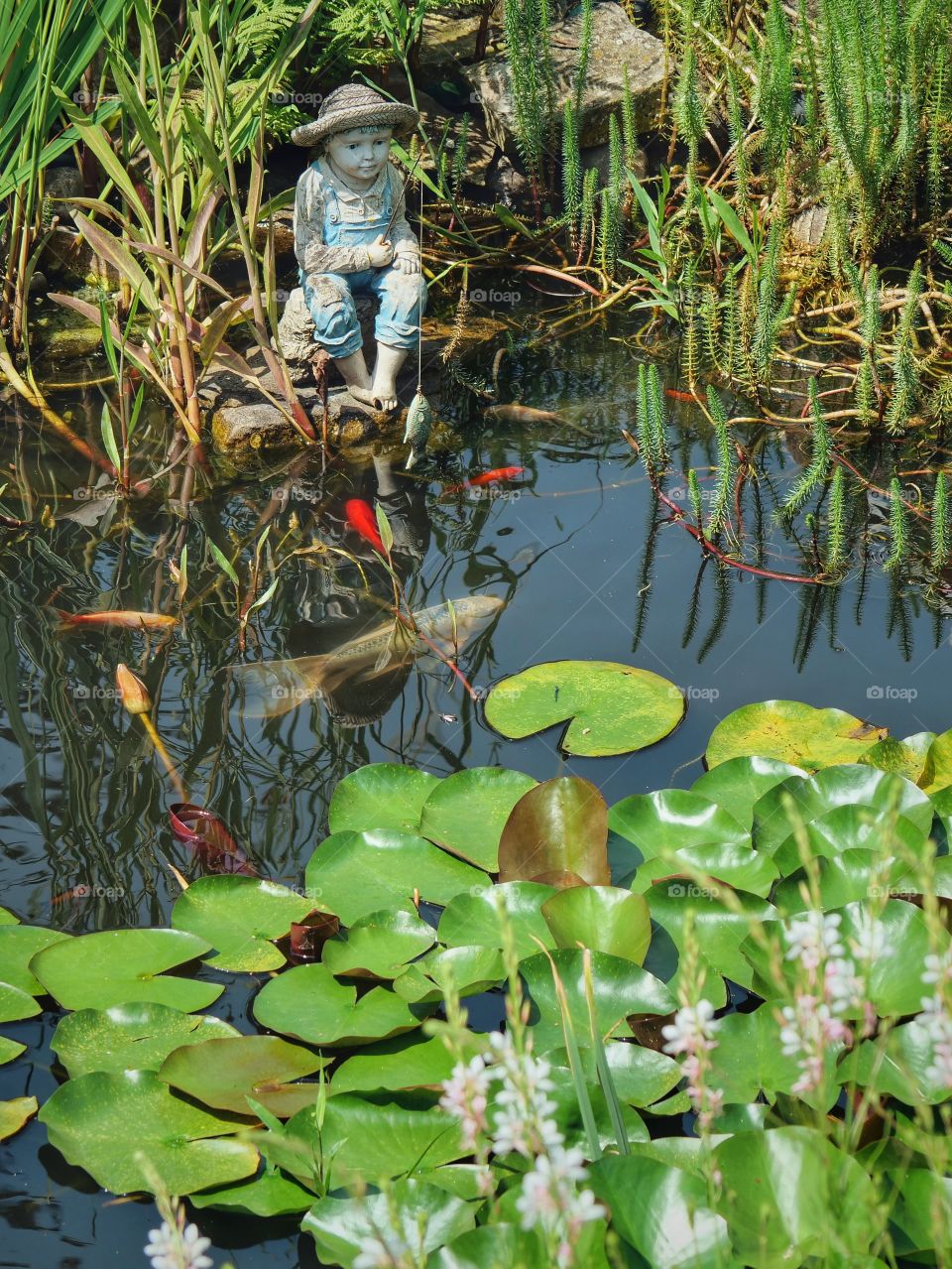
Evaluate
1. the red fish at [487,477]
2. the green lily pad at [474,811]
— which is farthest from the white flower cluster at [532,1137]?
the red fish at [487,477]

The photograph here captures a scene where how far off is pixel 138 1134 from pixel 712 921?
2.81 feet

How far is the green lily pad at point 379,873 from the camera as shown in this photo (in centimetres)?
192

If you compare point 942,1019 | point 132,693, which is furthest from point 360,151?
point 942,1019

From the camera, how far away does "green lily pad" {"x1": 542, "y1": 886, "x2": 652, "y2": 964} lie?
1.73m

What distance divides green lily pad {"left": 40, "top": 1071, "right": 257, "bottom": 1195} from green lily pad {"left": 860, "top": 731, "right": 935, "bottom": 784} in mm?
1229

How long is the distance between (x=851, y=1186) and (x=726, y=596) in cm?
167

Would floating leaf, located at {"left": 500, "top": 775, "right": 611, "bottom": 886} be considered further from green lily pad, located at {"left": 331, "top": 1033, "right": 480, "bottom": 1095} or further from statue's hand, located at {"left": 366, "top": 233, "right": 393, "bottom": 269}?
statue's hand, located at {"left": 366, "top": 233, "right": 393, "bottom": 269}

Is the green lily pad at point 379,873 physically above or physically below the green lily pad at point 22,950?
above

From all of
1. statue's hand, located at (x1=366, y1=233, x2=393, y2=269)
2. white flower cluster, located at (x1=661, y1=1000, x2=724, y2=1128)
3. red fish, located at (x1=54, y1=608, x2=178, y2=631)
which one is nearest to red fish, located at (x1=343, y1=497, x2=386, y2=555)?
red fish, located at (x1=54, y1=608, x2=178, y2=631)

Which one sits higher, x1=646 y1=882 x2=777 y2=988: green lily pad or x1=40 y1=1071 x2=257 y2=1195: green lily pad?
x1=646 y1=882 x2=777 y2=988: green lily pad

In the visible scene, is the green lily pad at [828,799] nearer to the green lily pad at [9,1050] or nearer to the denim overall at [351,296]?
the green lily pad at [9,1050]

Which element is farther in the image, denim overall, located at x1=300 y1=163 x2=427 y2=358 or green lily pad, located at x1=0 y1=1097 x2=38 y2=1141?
denim overall, located at x1=300 y1=163 x2=427 y2=358

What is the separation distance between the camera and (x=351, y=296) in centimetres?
354

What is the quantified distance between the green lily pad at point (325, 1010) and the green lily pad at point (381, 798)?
1.10ft
